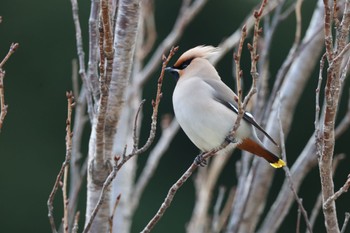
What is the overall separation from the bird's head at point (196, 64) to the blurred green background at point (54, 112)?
21.4ft

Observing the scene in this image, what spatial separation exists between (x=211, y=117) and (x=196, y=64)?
1.71ft

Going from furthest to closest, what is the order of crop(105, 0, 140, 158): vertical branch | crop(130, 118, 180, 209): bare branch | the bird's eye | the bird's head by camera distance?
crop(130, 118, 180, 209): bare branch < the bird's eye < the bird's head < crop(105, 0, 140, 158): vertical branch

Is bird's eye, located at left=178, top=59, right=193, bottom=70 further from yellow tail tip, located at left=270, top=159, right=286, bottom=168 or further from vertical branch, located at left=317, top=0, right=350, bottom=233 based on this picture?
vertical branch, located at left=317, top=0, right=350, bottom=233

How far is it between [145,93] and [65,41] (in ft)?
4.07

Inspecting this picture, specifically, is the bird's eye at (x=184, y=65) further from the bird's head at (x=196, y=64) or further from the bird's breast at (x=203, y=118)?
the bird's breast at (x=203, y=118)

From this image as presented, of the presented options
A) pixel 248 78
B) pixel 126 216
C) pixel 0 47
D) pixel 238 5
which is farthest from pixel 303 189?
pixel 126 216

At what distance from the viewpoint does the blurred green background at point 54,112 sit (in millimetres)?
11656

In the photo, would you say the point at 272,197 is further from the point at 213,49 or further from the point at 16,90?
the point at 213,49

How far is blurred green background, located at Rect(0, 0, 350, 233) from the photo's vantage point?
11656 millimetres

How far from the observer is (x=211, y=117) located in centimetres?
423

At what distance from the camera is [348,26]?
9.48ft

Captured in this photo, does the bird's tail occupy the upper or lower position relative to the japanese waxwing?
lower

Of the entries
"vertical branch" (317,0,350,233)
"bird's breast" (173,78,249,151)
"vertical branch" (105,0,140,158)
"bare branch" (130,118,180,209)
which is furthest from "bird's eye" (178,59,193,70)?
"vertical branch" (317,0,350,233)

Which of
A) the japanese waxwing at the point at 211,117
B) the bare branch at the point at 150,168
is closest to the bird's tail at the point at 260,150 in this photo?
the japanese waxwing at the point at 211,117
